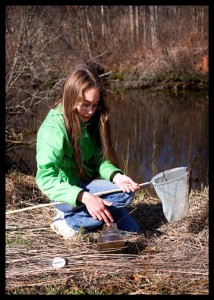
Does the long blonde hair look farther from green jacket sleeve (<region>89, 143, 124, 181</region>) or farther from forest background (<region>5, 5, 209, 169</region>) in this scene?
forest background (<region>5, 5, 209, 169</region>)

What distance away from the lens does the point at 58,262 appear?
1.90 metres

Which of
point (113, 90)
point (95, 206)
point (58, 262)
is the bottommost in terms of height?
point (58, 262)

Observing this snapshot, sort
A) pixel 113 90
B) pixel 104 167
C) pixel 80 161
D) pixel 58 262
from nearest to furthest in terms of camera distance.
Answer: pixel 58 262
pixel 80 161
pixel 104 167
pixel 113 90

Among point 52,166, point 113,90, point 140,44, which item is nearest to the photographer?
point 52,166

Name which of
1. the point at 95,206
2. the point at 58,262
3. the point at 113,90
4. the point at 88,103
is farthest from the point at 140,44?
the point at 58,262

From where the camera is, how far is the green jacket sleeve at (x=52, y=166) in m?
1.99

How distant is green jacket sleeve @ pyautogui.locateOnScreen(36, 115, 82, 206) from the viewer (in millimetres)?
1986

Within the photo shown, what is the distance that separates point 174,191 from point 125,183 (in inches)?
10.6

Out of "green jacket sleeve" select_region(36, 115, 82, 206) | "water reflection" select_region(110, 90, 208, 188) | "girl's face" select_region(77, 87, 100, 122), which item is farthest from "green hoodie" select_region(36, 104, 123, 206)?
"water reflection" select_region(110, 90, 208, 188)

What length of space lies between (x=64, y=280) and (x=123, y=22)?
467 inches

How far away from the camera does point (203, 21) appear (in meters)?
10.3

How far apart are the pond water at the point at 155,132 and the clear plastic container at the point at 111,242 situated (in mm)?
1860

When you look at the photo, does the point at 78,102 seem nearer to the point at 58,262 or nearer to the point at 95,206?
the point at 95,206
